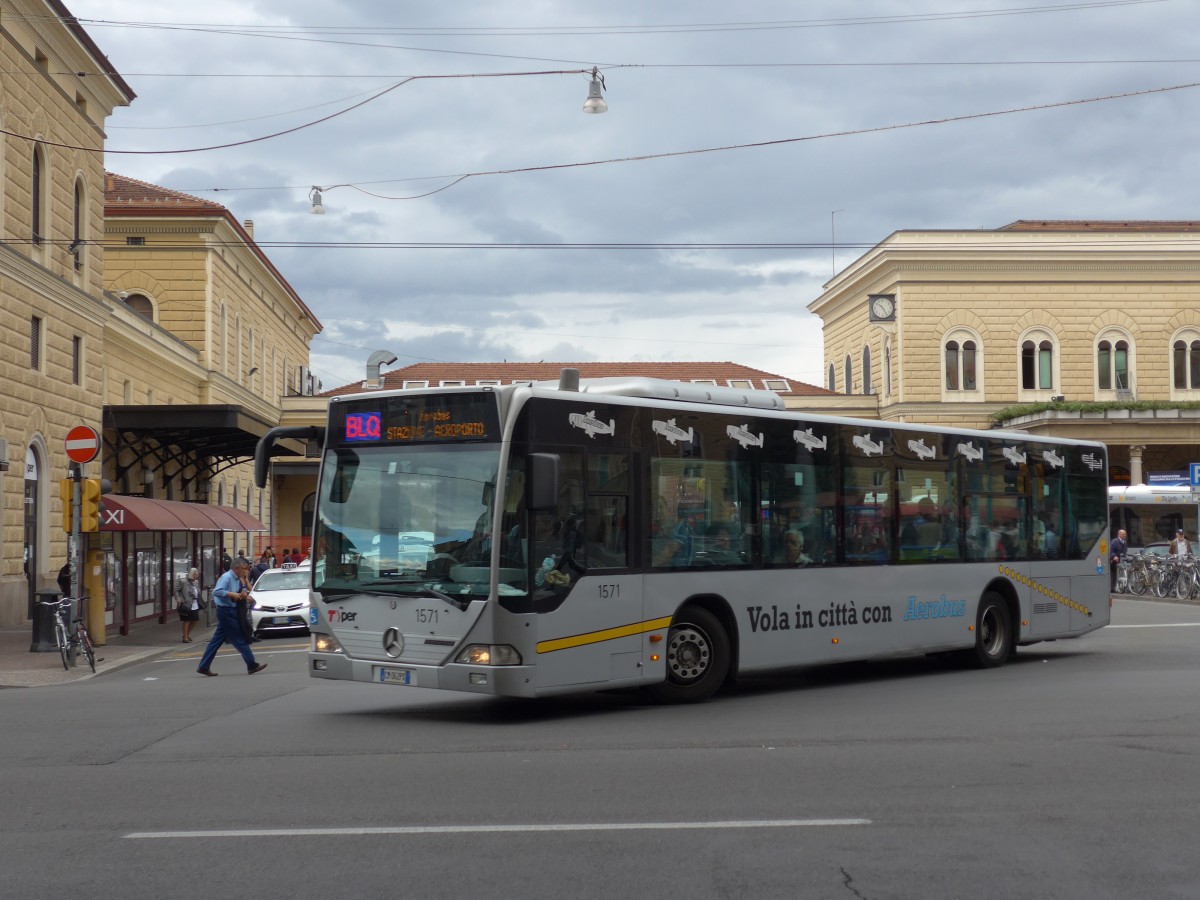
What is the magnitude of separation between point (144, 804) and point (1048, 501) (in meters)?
13.7

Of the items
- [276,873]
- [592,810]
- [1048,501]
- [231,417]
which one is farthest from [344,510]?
[231,417]

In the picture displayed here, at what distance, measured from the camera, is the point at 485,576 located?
12195 mm

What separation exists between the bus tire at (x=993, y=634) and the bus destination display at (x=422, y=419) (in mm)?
8064

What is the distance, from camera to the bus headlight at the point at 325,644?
13117 millimetres

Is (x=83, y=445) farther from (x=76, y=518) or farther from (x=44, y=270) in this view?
(x=44, y=270)

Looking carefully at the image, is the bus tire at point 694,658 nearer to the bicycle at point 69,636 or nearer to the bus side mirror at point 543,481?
the bus side mirror at point 543,481

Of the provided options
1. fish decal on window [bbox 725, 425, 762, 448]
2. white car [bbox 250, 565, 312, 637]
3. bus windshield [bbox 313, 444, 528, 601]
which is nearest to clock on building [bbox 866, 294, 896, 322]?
white car [bbox 250, 565, 312, 637]

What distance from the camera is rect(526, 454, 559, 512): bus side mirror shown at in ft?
39.4

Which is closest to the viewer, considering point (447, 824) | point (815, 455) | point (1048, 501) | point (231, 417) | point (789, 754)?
point (447, 824)

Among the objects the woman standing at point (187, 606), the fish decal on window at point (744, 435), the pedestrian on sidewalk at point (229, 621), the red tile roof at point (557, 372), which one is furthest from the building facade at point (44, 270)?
the red tile roof at point (557, 372)

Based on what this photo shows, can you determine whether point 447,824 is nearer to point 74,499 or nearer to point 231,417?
point 74,499

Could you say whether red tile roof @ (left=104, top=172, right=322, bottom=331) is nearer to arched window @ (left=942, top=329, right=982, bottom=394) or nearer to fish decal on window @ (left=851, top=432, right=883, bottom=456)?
arched window @ (left=942, top=329, right=982, bottom=394)

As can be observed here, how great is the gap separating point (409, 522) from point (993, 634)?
8878 mm

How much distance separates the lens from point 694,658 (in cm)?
1397
